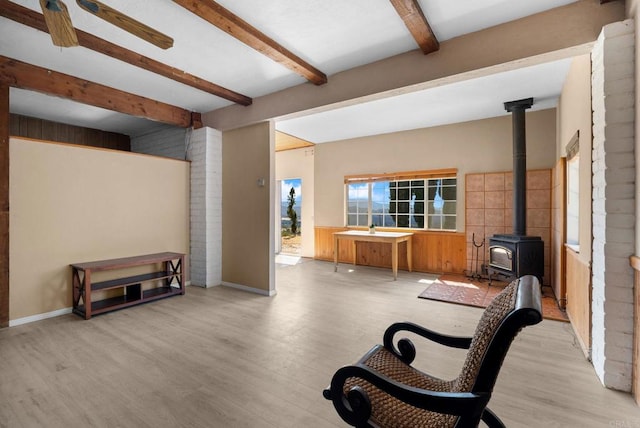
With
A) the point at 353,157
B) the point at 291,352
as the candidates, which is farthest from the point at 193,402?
the point at 353,157

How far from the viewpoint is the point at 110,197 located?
4.11 meters

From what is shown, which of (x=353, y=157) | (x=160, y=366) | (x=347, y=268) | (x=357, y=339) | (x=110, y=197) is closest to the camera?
(x=160, y=366)

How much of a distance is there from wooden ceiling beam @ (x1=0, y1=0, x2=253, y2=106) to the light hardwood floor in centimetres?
284

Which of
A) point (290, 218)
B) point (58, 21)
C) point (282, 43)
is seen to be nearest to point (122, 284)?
point (58, 21)

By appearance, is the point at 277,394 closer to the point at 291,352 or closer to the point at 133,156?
the point at 291,352

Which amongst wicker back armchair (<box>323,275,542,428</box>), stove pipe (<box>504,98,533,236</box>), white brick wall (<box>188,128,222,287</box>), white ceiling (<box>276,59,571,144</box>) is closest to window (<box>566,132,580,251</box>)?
stove pipe (<box>504,98,533,236</box>)

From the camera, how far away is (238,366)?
2.40 m

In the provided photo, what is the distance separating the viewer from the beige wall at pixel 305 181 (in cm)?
759

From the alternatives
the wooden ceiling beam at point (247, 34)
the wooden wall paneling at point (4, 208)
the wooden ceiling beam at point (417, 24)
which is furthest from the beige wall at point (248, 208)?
the wooden wall paneling at point (4, 208)

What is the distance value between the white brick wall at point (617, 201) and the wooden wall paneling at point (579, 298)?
0.43 metres

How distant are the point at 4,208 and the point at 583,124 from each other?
19.3 ft

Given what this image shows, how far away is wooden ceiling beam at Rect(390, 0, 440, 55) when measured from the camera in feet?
7.57

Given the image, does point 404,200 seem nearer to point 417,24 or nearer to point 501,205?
point 501,205

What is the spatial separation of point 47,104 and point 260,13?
4.31m
